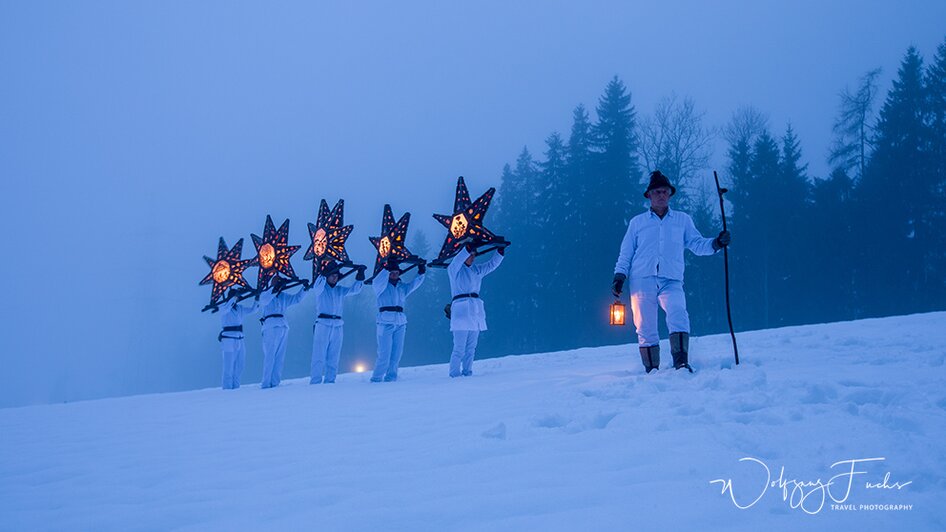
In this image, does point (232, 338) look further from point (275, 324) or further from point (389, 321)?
point (389, 321)

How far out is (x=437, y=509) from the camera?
110 inches

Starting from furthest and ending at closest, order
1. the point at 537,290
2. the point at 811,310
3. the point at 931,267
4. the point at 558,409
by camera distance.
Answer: the point at 537,290, the point at 811,310, the point at 931,267, the point at 558,409

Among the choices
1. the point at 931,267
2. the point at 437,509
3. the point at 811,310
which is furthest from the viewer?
the point at 811,310

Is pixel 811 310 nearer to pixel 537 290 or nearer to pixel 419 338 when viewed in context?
pixel 537 290

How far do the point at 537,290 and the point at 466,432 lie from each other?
1139 inches

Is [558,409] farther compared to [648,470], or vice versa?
Result: [558,409]

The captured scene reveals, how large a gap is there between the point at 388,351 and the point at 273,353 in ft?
10.3

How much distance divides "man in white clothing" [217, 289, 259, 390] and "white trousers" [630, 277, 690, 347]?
9553mm

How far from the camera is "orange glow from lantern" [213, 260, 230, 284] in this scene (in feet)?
46.9

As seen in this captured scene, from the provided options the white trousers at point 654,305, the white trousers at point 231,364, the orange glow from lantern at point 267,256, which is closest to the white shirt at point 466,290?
the white trousers at point 654,305

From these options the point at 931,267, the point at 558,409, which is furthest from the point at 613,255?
the point at 558,409

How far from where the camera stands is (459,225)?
10734 millimetres

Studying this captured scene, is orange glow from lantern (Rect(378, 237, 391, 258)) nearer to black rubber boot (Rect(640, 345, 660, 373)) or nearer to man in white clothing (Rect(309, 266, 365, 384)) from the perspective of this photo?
man in white clothing (Rect(309, 266, 365, 384))
